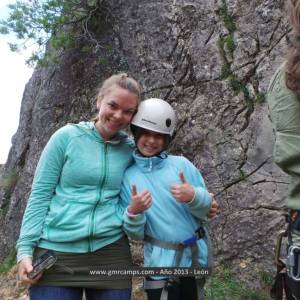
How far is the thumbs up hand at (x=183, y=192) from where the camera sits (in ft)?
9.82

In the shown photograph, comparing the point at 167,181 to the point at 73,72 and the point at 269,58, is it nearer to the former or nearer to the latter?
the point at 269,58

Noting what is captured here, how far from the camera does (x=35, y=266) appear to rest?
2.98 metres

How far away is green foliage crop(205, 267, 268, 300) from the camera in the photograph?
5.62 m

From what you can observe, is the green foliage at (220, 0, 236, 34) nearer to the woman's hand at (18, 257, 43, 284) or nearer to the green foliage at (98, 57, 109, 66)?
the green foliage at (98, 57, 109, 66)

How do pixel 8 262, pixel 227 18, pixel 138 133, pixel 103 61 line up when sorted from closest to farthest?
1. pixel 138 133
2. pixel 227 18
3. pixel 8 262
4. pixel 103 61

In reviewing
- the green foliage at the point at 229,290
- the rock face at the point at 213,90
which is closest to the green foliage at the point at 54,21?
the rock face at the point at 213,90

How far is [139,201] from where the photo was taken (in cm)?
296

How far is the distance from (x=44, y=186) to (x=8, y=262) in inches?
220

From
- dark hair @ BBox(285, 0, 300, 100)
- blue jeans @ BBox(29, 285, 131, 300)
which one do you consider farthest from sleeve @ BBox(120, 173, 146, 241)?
dark hair @ BBox(285, 0, 300, 100)

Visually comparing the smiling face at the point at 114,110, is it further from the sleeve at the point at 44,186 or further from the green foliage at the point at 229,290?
the green foliage at the point at 229,290

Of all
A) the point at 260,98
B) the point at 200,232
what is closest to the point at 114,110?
the point at 200,232

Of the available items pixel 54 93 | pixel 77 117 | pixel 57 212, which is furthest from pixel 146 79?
pixel 57 212

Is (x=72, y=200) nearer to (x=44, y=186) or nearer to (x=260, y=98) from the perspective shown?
(x=44, y=186)

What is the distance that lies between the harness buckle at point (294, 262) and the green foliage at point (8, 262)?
6.80 metres
